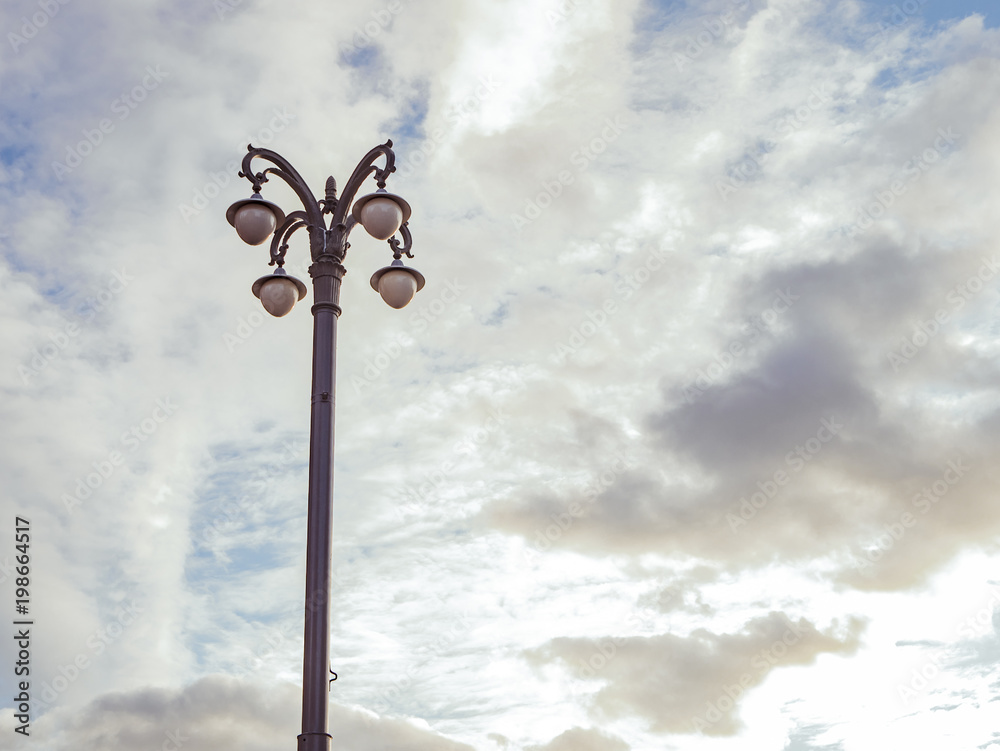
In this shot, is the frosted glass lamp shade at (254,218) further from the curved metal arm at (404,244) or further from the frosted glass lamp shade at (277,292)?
the curved metal arm at (404,244)

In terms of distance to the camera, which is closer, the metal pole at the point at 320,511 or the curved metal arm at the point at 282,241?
the metal pole at the point at 320,511

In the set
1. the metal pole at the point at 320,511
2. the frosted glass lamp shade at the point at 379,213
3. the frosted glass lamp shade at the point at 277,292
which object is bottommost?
the metal pole at the point at 320,511

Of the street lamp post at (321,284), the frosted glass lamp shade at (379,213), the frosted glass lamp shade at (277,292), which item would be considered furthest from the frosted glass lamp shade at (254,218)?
the frosted glass lamp shade at (379,213)

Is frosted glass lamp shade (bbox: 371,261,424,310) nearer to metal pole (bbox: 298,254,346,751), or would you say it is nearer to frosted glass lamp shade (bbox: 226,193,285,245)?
metal pole (bbox: 298,254,346,751)

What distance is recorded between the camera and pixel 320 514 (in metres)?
7.66

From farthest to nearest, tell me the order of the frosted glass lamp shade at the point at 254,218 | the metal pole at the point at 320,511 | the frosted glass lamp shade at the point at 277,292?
the frosted glass lamp shade at the point at 277,292 → the frosted glass lamp shade at the point at 254,218 → the metal pole at the point at 320,511

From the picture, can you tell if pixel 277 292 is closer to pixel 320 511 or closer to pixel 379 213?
pixel 379 213

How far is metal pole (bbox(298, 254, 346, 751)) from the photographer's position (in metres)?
7.09

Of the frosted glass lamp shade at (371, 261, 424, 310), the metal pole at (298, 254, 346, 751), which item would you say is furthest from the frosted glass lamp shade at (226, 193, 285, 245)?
the frosted glass lamp shade at (371, 261, 424, 310)

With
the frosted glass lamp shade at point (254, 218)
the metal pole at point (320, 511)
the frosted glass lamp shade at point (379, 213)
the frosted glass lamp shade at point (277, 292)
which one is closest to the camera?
the metal pole at point (320, 511)

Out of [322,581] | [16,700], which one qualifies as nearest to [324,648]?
[322,581]

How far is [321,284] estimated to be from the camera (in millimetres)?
8656

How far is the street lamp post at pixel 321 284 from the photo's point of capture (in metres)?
7.16

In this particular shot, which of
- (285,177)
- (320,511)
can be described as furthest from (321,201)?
(320,511)
